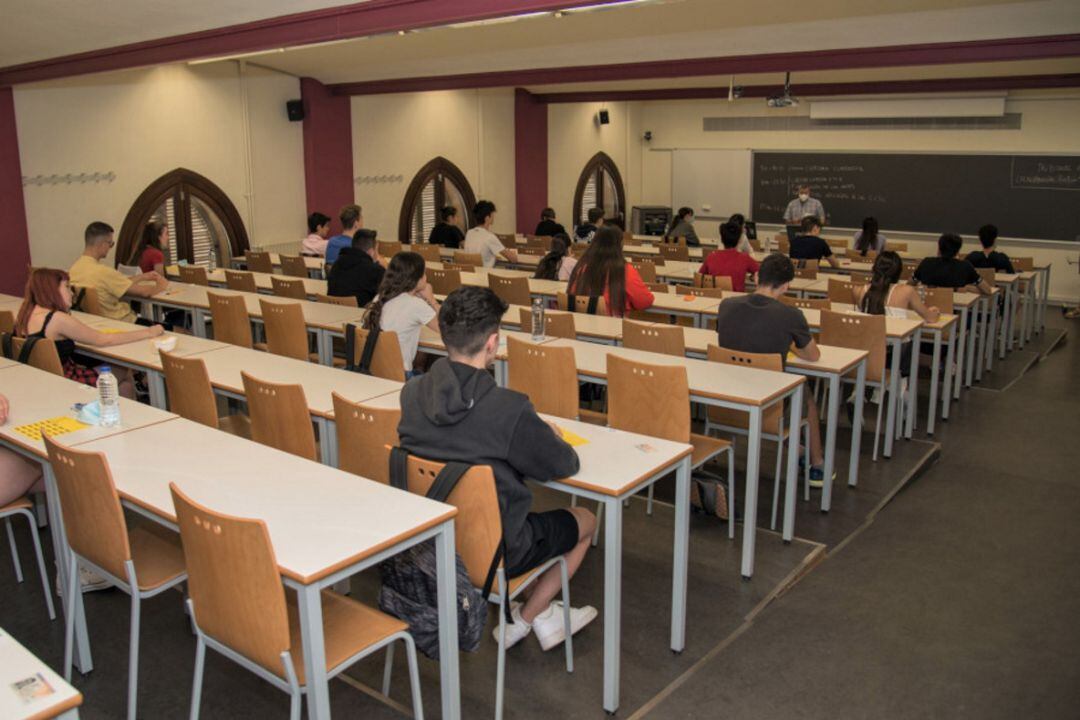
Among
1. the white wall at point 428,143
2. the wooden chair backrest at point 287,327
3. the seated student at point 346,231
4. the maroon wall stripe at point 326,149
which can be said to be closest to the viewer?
the wooden chair backrest at point 287,327

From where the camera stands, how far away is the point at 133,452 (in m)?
3.13

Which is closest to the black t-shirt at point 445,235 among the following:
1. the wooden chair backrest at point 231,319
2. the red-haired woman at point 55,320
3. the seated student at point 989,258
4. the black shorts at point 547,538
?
the wooden chair backrest at point 231,319

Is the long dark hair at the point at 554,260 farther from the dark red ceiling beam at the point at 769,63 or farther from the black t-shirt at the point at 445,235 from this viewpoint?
the black t-shirt at the point at 445,235

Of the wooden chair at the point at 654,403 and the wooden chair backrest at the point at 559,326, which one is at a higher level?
the wooden chair backrest at the point at 559,326

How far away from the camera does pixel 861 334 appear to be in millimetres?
5309

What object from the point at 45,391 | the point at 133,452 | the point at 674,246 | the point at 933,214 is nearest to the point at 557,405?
the point at 133,452

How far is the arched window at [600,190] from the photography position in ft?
50.3

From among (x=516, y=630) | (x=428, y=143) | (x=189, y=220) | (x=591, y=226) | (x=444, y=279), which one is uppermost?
(x=428, y=143)

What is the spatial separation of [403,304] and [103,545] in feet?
7.72

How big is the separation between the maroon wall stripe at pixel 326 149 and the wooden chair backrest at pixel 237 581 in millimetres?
9253

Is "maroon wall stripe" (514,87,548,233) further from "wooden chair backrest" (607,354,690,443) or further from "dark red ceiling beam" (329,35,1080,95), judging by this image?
"wooden chair backrest" (607,354,690,443)

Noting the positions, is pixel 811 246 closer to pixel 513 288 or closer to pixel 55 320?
pixel 513 288

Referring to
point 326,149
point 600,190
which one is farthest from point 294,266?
point 600,190

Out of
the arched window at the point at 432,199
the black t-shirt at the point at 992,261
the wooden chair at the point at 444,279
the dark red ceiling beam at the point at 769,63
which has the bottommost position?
the wooden chair at the point at 444,279
